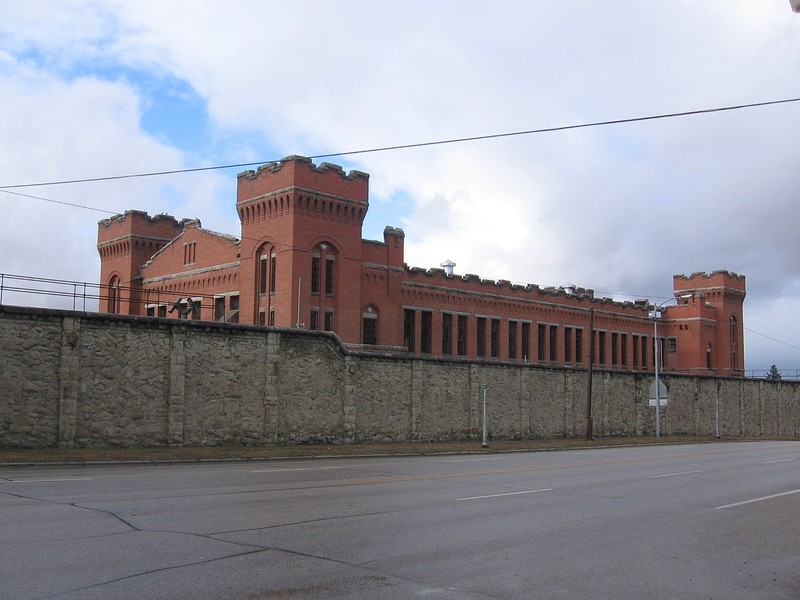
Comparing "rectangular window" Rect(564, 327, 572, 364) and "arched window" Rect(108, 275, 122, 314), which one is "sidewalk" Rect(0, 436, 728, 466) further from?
"rectangular window" Rect(564, 327, 572, 364)

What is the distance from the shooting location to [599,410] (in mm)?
46719

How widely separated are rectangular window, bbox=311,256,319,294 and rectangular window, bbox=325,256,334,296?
2.43 ft

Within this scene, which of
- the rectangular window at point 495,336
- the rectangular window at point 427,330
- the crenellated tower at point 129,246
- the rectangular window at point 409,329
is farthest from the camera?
the rectangular window at point 495,336

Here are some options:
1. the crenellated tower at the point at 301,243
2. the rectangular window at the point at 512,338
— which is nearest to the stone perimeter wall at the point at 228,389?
the crenellated tower at the point at 301,243

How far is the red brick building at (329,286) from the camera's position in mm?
47688

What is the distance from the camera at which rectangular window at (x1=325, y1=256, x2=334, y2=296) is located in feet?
161

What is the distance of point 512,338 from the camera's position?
215ft

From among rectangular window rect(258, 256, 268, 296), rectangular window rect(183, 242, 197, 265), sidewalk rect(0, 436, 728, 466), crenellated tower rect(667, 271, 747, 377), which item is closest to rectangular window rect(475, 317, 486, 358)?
rectangular window rect(258, 256, 268, 296)

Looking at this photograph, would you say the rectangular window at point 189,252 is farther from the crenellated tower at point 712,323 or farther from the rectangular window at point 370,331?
the crenellated tower at point 712,323

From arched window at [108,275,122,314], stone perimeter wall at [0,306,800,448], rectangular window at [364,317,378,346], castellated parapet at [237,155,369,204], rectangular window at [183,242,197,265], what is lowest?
stone perimeter wall at [0,306,800,448]

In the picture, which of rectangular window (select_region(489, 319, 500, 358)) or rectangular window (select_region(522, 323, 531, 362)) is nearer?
rectangular window (select_region(489, 319, 500, 358))

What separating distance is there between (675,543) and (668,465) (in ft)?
45.1

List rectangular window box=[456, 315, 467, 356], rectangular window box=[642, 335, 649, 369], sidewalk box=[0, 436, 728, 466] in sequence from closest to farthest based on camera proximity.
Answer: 1. sidewalk box=[0, 436, 728, 466]
2. rectangular window box=[456, 315, 467, 356]
3. rectangular window box=[642, 335, 649, 369]

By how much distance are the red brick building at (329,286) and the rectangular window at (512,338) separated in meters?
0.11
